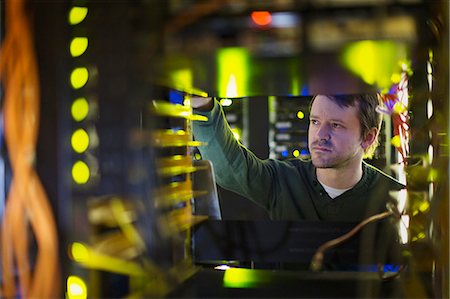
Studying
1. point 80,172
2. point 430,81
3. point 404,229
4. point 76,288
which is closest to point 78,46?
point 80,172

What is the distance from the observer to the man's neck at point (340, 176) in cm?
125

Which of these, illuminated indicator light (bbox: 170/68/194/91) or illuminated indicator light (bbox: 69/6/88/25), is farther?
illuminated indicator light (bbox: 170/68/194/91)

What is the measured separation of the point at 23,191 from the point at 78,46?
186mm

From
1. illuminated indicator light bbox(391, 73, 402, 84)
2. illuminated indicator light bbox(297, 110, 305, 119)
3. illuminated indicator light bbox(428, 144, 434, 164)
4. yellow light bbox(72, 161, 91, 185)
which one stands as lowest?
yellow light bbox(72, 161, 91, 185)

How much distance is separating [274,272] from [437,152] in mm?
415

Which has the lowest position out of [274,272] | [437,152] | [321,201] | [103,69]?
[274,272]

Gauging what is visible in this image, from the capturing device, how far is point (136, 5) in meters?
0.71

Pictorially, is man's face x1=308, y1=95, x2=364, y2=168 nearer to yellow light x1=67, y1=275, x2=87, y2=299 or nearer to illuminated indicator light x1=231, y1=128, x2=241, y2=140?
illuminated indicator light x1=231, y1=128, x2=241, y2=140

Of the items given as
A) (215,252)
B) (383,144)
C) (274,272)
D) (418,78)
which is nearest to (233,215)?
(215,252)

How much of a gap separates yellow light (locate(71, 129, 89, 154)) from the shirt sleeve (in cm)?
54

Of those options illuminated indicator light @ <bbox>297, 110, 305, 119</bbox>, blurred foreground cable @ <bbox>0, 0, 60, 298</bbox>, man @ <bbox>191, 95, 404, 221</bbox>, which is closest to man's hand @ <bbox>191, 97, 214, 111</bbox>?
man @ <bbox>191, 95, 404, 221</bbox>

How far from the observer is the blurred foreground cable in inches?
27.9

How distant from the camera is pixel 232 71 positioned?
855 mm

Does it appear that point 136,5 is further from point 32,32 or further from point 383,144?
point 383,144
